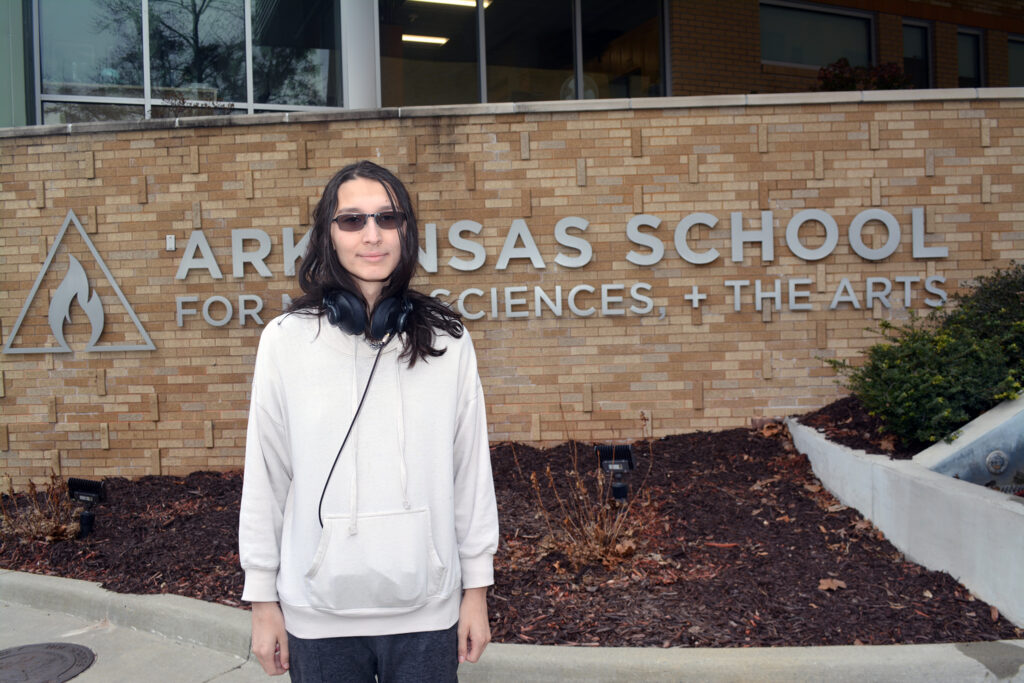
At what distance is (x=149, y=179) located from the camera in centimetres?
754

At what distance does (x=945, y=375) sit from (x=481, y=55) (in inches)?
297

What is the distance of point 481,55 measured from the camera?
11.2 metres

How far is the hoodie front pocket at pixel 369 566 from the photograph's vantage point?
2027mm

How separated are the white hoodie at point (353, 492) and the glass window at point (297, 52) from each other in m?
9.23

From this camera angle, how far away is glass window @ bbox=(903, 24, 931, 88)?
1312 cm

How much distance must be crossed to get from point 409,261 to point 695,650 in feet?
8.29

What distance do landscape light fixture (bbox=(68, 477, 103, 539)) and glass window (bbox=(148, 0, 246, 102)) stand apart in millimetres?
5949

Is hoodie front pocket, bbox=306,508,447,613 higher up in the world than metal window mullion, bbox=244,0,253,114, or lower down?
lower down

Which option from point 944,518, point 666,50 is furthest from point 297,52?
point 944,518

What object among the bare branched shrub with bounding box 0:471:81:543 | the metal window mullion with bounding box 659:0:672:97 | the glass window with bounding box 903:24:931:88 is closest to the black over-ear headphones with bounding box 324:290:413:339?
the bare branched shrub with bounding box 0:471:81:543

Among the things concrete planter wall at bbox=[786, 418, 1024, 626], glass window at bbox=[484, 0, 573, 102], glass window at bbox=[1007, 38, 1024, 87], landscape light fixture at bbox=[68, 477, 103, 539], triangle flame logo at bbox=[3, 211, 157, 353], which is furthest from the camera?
glass window at bbox=[1007, 38, 1024, 87]

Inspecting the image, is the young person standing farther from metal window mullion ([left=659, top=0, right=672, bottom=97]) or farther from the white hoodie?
metal window mullion ([left=659, top=0, right=672, bottom=97])

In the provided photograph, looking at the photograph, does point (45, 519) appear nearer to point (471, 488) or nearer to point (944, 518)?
point (471, 488)

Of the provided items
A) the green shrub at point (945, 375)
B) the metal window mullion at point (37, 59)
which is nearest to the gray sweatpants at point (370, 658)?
the green shrub at point (945, 375)
